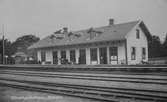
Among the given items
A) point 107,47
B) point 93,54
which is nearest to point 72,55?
point 93,54

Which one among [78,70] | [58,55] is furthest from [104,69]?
[58,55]

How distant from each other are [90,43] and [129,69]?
37.0 feet

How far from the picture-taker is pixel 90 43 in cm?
2261

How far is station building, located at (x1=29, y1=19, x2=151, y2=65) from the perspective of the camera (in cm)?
2073

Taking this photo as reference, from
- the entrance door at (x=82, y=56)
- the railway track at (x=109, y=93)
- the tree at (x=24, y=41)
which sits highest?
the tree at (x=24, y=41)

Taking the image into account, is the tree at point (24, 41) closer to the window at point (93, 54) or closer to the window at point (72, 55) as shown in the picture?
the window at point (72, 55)

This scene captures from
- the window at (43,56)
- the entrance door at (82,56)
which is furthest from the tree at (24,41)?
the entrance door at (82,56)

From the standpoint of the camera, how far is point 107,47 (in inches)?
842

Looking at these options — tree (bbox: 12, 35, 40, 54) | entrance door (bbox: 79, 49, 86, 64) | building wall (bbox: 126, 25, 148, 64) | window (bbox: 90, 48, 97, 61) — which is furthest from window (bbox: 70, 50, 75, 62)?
tree (bbox: 12, 35, 40, 54)

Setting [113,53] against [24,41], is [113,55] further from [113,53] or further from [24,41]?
[24,41]

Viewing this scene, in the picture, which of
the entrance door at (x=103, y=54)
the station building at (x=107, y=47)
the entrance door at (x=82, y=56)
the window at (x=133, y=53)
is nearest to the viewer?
the station building at (x=107, y=47)

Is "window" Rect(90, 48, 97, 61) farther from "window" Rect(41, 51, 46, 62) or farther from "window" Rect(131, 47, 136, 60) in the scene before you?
"window" Rect(41, 51, 46, 62)

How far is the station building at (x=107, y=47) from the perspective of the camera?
20731 mm

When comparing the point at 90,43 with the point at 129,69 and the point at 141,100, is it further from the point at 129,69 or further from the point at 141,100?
the point at 141,100
